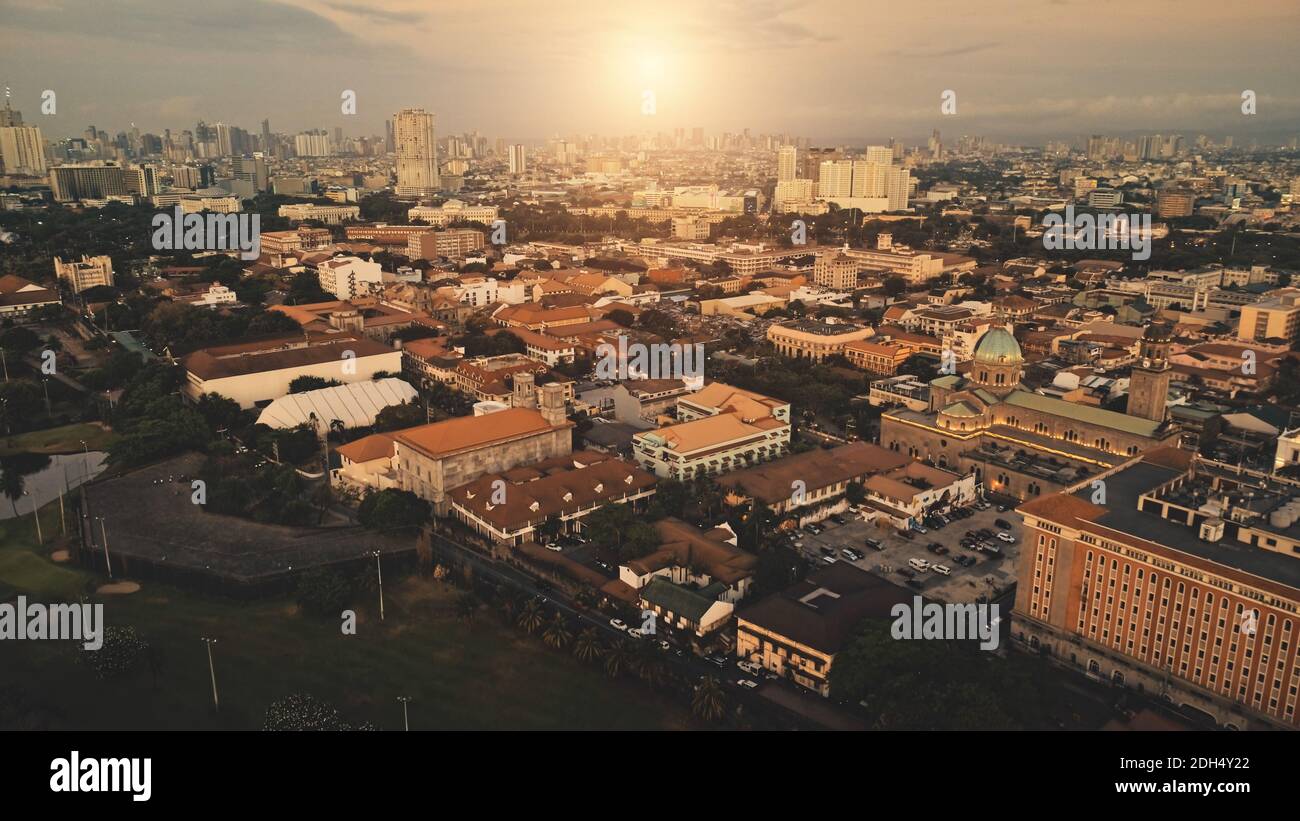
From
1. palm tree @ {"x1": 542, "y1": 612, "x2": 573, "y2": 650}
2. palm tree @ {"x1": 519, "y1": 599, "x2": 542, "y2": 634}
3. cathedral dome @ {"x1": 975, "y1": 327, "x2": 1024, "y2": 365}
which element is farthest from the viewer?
cathedral dome @ {"x1": 975, "y1": 327, "x2": 1024, "y2": 365}

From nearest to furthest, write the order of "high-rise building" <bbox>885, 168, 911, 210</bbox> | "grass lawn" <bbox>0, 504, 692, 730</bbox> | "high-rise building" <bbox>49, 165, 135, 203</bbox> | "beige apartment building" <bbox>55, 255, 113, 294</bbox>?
"grass lawn" <bbox>0, 504, 692, 730</bbox> → "beige apartment building" <bbox>55, 255, 113, 294</bbox> → "high-rise building" <bbox>49, 165, 135, 203</bbox> → "high-rise building" <bbox>885, 168, 911, 210</bbox>

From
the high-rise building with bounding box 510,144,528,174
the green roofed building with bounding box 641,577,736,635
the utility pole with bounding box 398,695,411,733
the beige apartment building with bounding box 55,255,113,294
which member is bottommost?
the utility pole with bounding box 398,695,411,733

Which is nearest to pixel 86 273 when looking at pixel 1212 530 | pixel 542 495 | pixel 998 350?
pixel 542 495

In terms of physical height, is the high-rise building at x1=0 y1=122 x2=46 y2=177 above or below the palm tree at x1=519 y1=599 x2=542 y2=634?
above

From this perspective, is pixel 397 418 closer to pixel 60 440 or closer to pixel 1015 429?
pixel 60 440

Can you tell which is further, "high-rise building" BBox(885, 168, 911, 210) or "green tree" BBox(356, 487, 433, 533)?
"high-rise building" BBox(885, 168, 911, 210)

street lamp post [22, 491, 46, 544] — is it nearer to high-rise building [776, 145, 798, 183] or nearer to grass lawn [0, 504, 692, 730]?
grass lawn [0, 504, 692, 730]

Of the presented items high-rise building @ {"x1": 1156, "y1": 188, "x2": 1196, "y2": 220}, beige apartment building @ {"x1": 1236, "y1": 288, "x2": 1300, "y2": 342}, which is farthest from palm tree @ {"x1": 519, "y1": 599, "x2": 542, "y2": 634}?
high-rise building @ {"x1": 1156, "y1": 188, "x2": 1196, "y2": 220}
